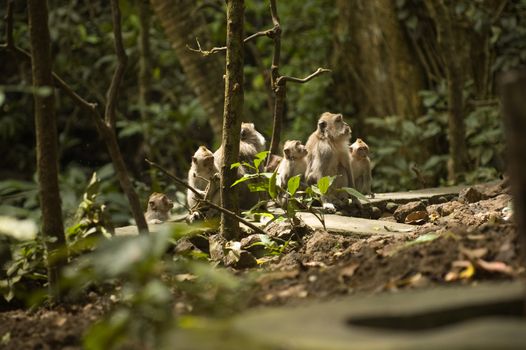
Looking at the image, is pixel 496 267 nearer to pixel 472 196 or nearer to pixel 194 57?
pixel 472 196

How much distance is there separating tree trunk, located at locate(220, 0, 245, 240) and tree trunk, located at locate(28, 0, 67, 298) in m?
1.82

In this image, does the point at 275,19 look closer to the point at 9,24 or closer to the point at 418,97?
the point at 9,24

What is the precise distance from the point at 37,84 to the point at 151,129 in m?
9.28

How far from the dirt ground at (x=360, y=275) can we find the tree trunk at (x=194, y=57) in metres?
5.48

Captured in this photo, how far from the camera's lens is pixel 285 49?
15.8 m

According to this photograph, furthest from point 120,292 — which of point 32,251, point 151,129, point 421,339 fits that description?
point 151,129

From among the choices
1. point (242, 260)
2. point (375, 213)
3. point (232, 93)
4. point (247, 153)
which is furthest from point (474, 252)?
point (247, 153)

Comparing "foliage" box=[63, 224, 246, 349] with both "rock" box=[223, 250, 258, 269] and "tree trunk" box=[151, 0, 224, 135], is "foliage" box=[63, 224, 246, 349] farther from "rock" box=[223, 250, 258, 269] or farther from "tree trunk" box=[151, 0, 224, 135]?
"tree trunk" box=[151, 0, 224, 135]

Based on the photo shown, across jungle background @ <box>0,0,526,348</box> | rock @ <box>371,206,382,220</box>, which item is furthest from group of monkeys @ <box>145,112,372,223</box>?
jungle background @ <box>0,0,526,348</box>

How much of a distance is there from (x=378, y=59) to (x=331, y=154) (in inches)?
207

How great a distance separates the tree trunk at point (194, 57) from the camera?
36.7ft

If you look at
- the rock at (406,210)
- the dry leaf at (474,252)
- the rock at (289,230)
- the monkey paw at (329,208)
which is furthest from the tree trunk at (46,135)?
the monkey paw at (329,208)

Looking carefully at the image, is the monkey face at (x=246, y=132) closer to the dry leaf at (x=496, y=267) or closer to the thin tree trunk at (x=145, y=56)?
the thin tree trunk at (x=145, y=56)

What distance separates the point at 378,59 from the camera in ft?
46.6
